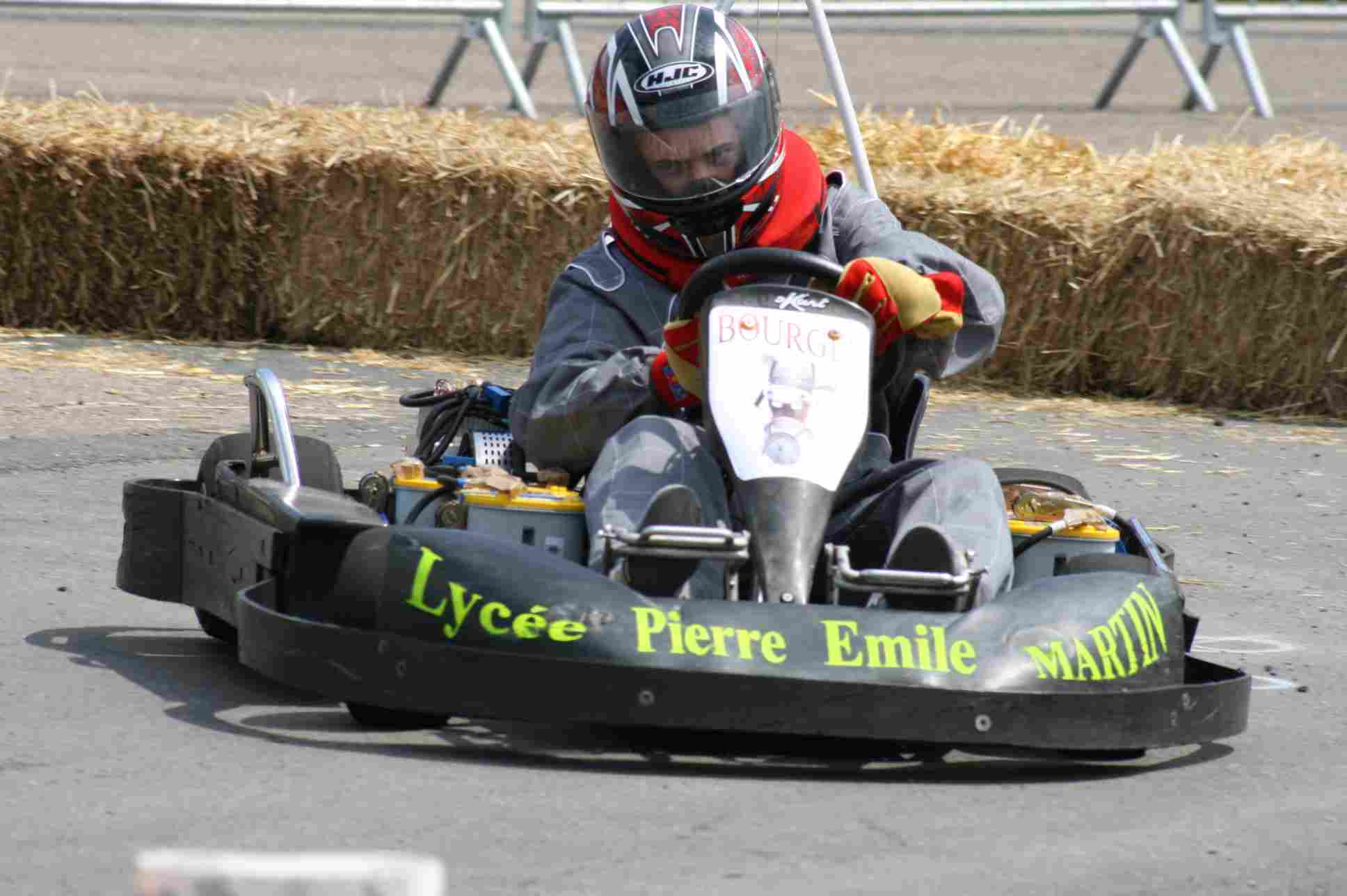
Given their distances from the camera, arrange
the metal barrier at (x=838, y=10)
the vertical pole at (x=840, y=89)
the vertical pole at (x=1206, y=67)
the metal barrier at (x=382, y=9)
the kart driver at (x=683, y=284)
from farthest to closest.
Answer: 1. the vertical pole at (x=1206, y=67)
2. the metal barrier at (x=838, y=10)
3. the metal barrier at (x=382, y=9)
4. the vertical pole at (x=840, y=89)
5. the kart driver at (x=683, y=284)

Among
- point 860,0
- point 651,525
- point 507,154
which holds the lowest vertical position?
point 651,525

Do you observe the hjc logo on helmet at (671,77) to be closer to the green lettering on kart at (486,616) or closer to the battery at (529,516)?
the battery at (529,516)

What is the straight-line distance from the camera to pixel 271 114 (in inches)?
356

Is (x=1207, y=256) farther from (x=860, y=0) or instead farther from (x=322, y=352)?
(x=860, y=0)

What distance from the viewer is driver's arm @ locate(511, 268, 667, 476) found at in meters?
3.92

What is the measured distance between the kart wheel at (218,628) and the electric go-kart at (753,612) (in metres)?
0.26

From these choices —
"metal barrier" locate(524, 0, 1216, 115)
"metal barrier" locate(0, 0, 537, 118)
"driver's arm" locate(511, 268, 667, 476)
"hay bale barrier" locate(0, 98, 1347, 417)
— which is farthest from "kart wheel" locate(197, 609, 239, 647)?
"metal barrier" locate(524, 0, 1216, 115)

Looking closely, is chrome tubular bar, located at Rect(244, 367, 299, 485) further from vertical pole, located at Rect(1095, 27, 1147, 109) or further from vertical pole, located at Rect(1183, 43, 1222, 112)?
vertical pole, located at Rect(1183, 43, 1222, 112)

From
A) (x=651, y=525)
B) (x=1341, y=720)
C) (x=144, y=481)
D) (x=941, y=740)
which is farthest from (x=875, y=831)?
(x=144, y=481)

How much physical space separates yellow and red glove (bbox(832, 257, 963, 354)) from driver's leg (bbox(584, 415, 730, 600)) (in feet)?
1.18

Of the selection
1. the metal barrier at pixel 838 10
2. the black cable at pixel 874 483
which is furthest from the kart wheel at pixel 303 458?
the metal barrier at pixel 838 10

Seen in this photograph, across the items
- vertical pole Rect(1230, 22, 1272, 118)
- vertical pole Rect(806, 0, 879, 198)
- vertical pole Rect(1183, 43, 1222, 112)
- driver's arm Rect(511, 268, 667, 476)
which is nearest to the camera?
driver's arm Rect(511, 268, 667, 476)

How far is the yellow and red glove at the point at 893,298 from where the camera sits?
12.5 ft

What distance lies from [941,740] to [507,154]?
18.4 feet
